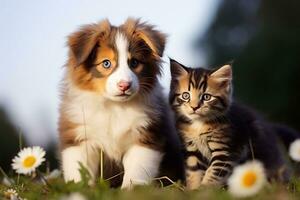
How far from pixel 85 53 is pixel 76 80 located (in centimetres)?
36

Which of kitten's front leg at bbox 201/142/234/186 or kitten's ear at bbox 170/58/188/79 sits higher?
kitten's ear at bbox 170/58/188/79

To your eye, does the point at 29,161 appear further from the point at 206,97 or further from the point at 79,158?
the point at 206,97

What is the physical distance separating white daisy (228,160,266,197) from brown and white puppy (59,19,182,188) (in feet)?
5.72

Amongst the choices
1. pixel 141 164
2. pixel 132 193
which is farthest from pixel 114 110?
pixel 132 193

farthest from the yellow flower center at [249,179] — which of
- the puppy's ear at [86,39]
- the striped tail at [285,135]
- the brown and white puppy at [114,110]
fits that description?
the striped tail at [285,135]

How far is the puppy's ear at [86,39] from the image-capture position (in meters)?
5.68

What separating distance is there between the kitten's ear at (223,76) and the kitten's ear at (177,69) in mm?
256

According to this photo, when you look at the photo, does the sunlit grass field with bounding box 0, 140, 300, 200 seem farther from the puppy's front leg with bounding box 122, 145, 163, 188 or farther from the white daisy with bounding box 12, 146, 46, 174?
the puppy's front leg with bounding box 122, 145, 163, 188

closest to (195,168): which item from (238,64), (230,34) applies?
(238,64)

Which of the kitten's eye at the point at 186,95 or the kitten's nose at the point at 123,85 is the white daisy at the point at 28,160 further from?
the kitten's eye at the point at 186,95

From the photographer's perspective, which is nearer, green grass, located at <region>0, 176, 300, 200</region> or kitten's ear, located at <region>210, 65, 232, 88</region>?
green grass, located at <region>0, 176, 300, 200</region>

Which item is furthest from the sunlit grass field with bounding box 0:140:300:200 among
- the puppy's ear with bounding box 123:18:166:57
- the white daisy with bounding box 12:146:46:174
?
the puppy's ear with bounding box 123:18:166:57

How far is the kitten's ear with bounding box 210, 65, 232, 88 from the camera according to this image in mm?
5719

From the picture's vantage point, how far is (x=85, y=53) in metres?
5.66
